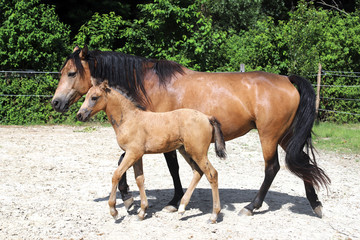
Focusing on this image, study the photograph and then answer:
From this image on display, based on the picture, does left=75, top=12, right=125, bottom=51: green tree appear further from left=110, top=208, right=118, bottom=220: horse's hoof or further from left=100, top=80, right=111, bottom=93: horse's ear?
left=110, top=208, right=118, bottom=220: horse's hoof

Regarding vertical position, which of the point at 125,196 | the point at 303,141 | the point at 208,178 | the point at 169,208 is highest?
the point at 303,141

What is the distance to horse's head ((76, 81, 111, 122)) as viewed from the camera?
14.8 feet

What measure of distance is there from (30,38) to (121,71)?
864cm

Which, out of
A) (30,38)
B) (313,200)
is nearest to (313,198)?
(313,200)

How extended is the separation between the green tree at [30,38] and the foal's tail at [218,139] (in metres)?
9.51

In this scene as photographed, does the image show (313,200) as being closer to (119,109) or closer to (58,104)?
(119,109)

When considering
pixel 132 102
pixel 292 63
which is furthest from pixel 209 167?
pixel 292 63

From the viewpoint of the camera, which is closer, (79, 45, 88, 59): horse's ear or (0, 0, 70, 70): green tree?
(79, 45, 88, 59): horse's ear

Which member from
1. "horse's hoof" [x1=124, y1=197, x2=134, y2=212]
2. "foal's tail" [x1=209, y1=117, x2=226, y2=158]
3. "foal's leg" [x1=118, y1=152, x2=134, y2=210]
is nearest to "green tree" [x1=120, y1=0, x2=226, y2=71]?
"foal's leg" [x1=118, y1=152, x2=134, y2=210]

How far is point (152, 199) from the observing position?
5805 mm

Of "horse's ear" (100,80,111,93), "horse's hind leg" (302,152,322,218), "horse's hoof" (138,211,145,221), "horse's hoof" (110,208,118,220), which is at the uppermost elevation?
"horse's ear" (100,80,111,93)

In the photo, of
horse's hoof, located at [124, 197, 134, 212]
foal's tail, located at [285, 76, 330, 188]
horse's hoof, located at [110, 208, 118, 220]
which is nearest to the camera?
horse's hoof, located at [110, 208, 118, 220]

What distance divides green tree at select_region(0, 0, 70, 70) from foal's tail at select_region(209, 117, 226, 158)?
31.2 ft

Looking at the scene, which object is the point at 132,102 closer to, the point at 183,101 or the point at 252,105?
the point at 183,101
